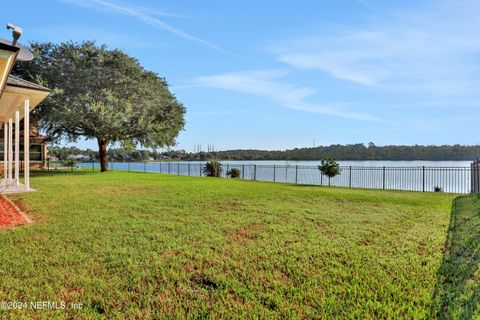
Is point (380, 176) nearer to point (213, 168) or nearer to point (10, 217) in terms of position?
point (213, 168)

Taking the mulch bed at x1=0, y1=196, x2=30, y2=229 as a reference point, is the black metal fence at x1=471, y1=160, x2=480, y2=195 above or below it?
above

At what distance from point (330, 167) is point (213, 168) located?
926 centimetres

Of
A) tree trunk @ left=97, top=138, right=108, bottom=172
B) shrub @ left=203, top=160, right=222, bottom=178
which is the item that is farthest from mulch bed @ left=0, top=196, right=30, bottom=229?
tree trunk @ left=97, top=138, right=108, bottom=172

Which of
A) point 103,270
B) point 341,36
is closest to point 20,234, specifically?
point 103,270

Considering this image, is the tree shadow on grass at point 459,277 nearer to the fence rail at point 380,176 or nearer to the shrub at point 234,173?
the fence rail at point 380,176

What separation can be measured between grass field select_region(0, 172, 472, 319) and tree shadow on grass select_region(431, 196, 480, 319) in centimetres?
4

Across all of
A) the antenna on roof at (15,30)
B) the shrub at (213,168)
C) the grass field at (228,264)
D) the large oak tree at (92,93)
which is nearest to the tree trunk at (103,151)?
the large oak tree at (92,93)

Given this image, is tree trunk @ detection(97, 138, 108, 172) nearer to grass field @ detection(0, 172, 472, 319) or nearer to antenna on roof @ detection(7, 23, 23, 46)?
grass field @ detection(0, 172, 472, 319)

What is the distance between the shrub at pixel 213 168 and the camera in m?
22.6

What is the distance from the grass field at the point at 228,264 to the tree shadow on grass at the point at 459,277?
0.15 ft

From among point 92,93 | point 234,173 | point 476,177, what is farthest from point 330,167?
point 92,93

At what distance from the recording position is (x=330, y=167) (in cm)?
1599

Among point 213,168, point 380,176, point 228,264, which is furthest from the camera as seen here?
point 213,168

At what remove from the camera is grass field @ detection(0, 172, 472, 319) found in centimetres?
274
